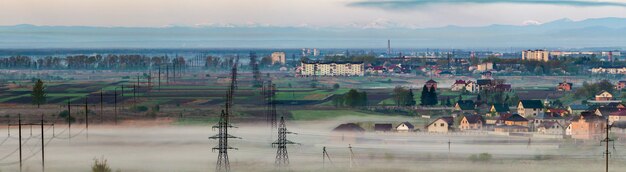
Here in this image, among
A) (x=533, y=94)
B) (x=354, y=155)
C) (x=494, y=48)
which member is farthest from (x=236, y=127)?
(x=494, y=48)

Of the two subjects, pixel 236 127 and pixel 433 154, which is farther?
pixel 236 127

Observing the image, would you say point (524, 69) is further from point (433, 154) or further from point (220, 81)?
point (433, 154)

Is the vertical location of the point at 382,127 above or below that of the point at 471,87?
below

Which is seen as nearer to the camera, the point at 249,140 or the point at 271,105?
the point at 249,140

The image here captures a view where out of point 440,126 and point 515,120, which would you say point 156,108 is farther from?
point 515,120

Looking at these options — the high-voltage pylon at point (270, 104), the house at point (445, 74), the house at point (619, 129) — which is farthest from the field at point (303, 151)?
the house at point (445, 74)

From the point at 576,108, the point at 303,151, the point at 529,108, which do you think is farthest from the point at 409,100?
the point at 303,151

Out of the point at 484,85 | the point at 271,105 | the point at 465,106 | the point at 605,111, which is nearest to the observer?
the point at 605,111
